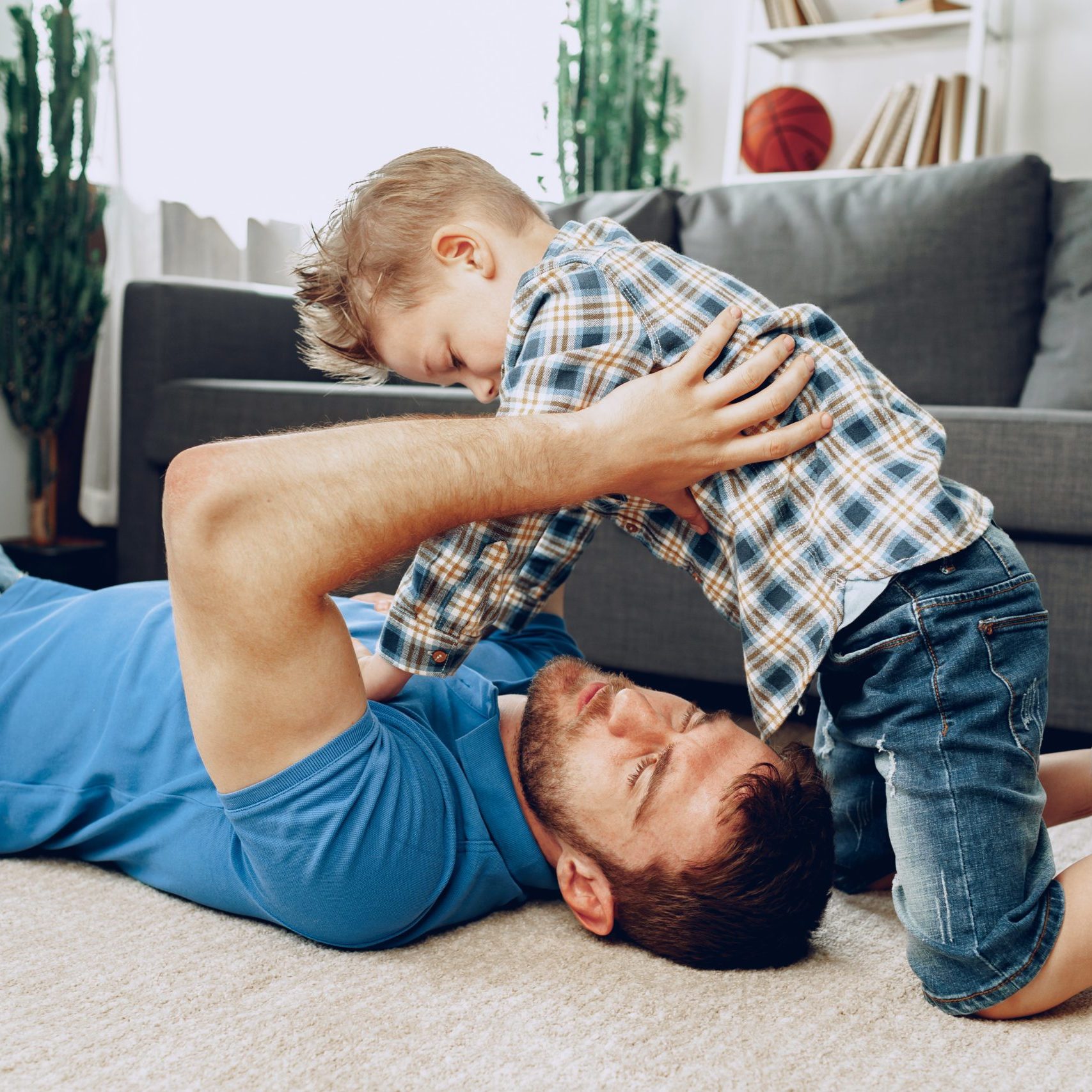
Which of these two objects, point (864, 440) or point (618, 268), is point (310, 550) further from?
point (864, 440)

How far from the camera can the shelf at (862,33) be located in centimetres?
365

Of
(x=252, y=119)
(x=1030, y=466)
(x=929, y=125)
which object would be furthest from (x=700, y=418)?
(x=929, y=125)

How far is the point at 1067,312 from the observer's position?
226 centimetres

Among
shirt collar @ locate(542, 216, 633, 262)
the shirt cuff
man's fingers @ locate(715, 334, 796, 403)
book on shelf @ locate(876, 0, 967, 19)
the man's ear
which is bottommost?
the man's ear

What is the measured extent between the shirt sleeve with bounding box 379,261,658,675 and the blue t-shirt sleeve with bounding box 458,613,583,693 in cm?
23

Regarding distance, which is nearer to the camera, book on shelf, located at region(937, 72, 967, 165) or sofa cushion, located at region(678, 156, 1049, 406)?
sofa cushion, located at region(678, 156, 1049, 406)

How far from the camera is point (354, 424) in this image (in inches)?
37.7

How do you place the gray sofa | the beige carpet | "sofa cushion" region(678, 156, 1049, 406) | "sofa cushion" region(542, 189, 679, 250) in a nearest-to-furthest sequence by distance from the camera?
the beige carpet
the gray sofa
"sofa cushion" region(678, 156, 1049, 406)
"sofa cushion" region(542, 189, 679, 250)

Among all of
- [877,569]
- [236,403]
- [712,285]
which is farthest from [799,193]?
[877,569]

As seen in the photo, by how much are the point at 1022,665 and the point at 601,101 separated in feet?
11.0

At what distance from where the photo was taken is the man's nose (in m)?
1.04

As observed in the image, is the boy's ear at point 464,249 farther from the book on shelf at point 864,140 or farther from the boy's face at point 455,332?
the book on shelf at point 864,140

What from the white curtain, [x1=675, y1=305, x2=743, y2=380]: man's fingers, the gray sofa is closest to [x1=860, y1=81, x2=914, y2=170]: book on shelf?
the white curtain

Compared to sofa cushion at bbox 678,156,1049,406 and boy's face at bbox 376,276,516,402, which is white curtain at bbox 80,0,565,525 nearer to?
sofa cushion at bbox 678,156,1049,406
